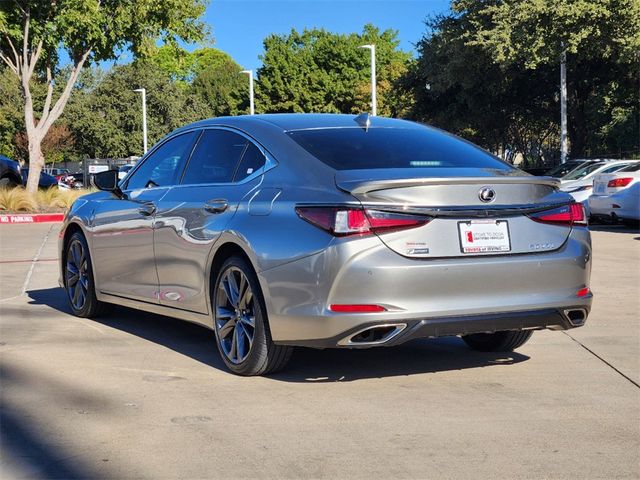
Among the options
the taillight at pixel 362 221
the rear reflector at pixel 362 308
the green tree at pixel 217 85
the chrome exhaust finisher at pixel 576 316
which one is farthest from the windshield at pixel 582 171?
the green tree at pixel 217 85

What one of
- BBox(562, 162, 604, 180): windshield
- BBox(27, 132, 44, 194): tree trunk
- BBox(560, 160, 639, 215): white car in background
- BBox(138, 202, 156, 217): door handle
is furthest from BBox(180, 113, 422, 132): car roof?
BBox(27, 132, 44, 194): tree trunk

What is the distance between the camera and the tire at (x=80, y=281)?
7965 mm

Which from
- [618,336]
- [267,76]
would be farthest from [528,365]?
[267,76]

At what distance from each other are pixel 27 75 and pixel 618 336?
2184 cm

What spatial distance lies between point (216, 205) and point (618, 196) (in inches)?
557

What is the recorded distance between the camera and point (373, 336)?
512cm

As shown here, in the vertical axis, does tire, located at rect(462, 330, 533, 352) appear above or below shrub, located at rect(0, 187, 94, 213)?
below

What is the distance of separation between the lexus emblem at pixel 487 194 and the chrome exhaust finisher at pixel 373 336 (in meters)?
0.83

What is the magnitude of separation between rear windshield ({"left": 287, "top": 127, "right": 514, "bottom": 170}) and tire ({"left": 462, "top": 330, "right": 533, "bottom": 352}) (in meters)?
1.21

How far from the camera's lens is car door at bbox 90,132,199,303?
684 cm

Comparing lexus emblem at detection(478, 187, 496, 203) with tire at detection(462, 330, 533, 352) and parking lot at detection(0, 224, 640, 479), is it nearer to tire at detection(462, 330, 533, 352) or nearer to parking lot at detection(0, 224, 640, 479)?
parking lot at detection(0, 224, 640, 479)

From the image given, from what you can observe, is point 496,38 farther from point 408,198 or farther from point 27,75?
point 408,198

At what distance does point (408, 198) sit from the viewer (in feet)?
16.6

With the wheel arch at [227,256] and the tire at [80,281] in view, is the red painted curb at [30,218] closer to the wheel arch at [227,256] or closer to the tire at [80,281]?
the tire at [80,281]
